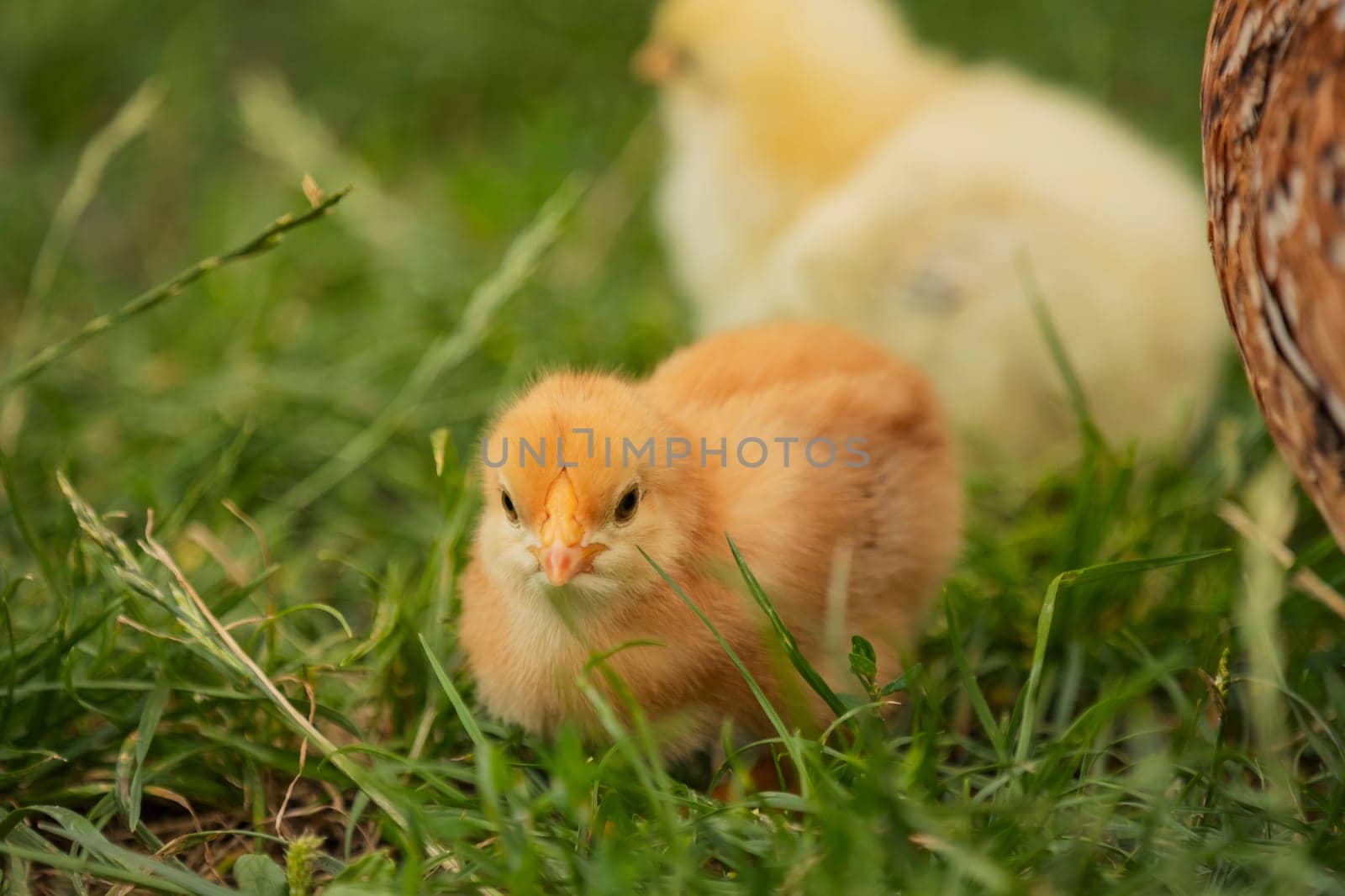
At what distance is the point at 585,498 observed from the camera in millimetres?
1551

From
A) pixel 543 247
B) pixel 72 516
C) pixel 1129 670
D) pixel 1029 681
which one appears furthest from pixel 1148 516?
pixel 72 516

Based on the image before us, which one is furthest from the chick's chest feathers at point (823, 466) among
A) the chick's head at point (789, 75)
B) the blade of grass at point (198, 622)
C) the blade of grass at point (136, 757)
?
the chick's head at point (789, 75)

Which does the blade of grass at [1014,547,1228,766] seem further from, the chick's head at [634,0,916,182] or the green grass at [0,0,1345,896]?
the chick's head at [634,0,916,182]

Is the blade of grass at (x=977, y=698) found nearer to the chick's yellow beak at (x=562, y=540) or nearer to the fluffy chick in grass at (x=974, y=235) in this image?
the chick's yellow beak at (x=562, y=540)

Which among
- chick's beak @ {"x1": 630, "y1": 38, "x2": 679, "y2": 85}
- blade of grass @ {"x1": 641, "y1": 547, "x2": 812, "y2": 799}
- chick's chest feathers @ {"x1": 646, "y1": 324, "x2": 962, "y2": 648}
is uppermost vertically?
chick's beak @ {"x1": 630, "y1": 38, "x2": 679, "y2": 85}

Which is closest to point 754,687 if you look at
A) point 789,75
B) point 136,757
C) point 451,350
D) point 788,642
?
point 788,642

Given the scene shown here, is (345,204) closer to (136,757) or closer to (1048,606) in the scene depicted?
(136,757)

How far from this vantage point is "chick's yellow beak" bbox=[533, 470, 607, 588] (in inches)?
59.7

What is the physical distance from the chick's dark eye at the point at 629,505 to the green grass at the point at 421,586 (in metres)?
0.20

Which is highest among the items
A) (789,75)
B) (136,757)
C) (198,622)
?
(789,75)

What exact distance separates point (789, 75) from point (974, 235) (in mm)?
698

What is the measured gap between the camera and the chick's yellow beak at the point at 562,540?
1517 mm

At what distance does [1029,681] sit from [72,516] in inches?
62.8

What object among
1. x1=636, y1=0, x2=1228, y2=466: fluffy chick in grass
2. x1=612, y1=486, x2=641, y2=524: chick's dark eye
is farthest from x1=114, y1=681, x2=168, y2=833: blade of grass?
x1=636, y1=0, x2=1228, y2=466: fluffy chick in grass
